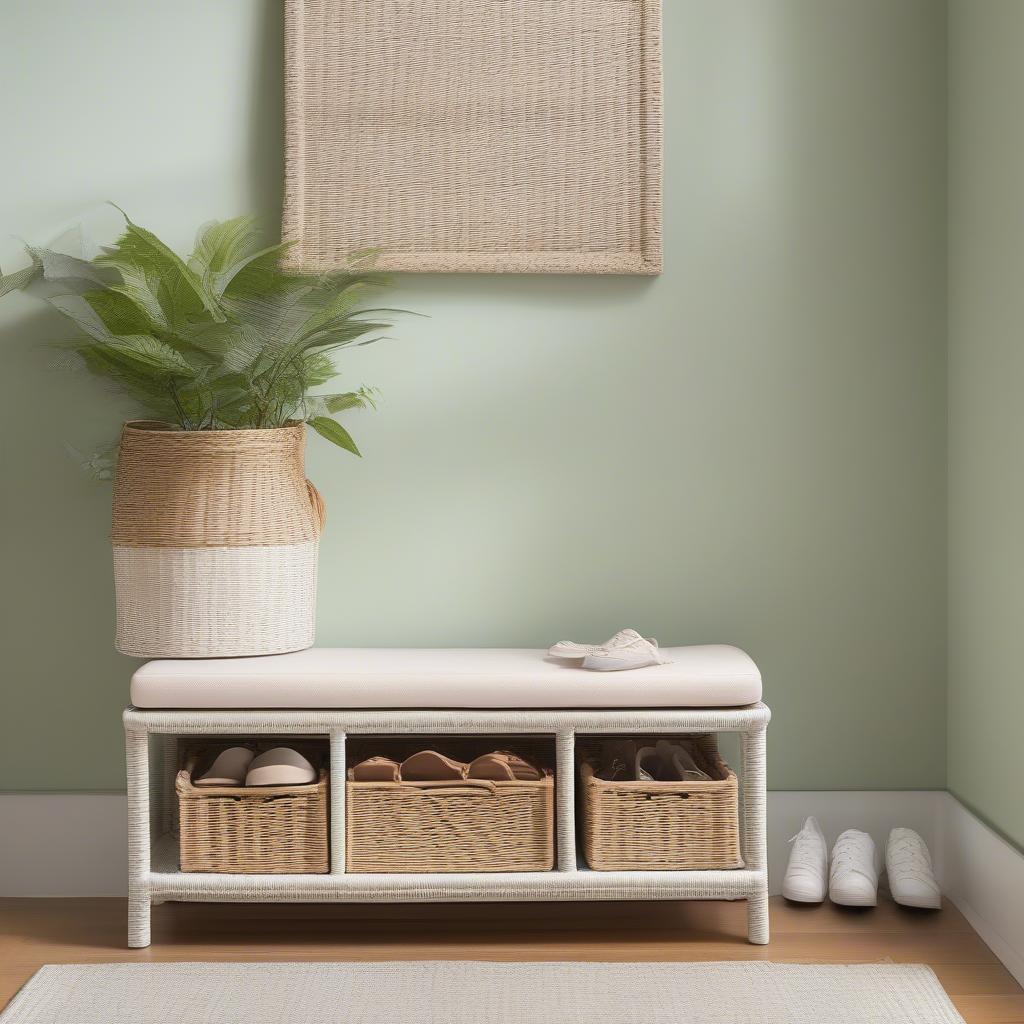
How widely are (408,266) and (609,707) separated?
3.00ft

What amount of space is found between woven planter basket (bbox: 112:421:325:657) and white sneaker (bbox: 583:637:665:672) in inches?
21.5

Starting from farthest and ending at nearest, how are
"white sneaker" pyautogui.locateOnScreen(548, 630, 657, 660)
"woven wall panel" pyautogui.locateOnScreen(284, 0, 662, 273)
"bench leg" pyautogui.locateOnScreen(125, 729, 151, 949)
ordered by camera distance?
"woven wall panel" pyautogui.locateOnScreen(284, 0, 662, 273)
"white sneaker" pyautogui.locateOnScreen(548, 630, 657, 660)
"bench leg" pyautogui.locateOnScreen(125, 729, 151, 949)

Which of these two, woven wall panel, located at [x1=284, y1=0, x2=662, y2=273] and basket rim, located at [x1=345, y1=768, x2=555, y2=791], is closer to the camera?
basket rim, located at [x1=345, y1=768, x2=555, y2=791]

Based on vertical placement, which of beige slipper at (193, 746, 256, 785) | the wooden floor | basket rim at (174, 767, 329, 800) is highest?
beige slipper at (193, 746, 256, 785)

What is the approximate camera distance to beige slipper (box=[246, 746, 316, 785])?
1.83m

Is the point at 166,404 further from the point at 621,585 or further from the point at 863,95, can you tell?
the point at 863,95

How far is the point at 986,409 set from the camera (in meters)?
1.98

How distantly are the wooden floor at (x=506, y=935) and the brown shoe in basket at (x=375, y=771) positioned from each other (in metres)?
0.28

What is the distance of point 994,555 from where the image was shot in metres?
1.95

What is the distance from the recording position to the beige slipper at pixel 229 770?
185cm

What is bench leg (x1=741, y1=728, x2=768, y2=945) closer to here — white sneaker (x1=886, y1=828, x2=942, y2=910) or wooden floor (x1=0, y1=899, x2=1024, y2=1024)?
wooden floor (x1=0, y1=899, x2=1024, y2=1024)

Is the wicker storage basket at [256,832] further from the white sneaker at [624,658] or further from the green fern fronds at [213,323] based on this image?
the green fern fronds at [213,323]

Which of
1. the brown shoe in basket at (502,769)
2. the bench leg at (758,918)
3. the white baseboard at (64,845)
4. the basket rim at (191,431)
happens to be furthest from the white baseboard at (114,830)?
the basket rim at (191,431)

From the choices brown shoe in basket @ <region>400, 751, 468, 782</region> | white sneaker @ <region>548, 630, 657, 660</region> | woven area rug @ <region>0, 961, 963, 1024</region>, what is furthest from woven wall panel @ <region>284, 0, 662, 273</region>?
woven area rug @ <region>0, 961, 963, 1024</region>
